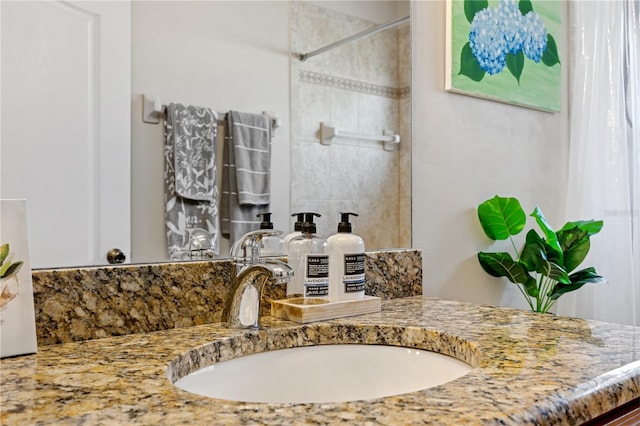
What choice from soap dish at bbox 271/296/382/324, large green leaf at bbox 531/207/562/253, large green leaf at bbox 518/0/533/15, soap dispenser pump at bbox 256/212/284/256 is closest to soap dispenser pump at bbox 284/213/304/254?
soap dispenser pump at bbox 256/212/284/256

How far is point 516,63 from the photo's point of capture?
186 cm

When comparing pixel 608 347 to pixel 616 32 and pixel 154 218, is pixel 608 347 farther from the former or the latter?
pixel 616 32

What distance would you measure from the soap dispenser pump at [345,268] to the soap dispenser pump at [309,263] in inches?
0.9

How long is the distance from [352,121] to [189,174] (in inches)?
18.2

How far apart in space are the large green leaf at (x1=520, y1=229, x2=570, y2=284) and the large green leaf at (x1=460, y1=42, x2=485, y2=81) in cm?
53

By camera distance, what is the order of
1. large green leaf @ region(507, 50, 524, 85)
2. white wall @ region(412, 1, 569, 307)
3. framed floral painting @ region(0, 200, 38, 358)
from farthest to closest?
large green leaf @ region(507, 50, 524, 85) → white wall @ region(412, 1, 569, 307) → framed floral painting @ region(0, 200, 38, 358)

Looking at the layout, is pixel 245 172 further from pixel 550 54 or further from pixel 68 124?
pixel 550 54

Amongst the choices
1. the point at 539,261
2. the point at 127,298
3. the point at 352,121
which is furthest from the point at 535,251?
the point at 127,298

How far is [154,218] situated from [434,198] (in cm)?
86

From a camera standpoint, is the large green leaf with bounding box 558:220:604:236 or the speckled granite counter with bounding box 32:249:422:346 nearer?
the speckled granite counter with bounding box 32:249:422:346

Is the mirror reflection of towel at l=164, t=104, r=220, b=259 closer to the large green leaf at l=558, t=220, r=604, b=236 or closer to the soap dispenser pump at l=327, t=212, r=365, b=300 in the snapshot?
the soap dispenser pump at l=327, t=212, r=365, b=300

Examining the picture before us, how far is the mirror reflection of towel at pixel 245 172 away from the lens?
3.85ft

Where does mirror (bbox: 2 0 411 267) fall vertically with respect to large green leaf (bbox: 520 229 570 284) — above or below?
above

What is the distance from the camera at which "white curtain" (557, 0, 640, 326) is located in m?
2.02
